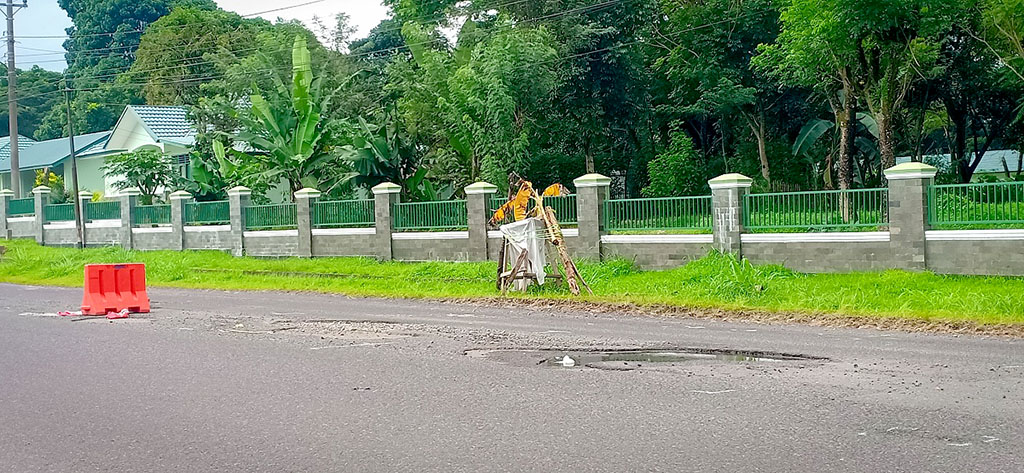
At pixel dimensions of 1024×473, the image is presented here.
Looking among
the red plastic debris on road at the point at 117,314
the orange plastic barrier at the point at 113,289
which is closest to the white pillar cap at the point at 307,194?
the orange plastic barrier at the point at 113,289

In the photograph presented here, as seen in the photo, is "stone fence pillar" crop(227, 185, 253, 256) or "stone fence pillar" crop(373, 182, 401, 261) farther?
"stone fence pillar" crop(227, 185, 253, 256)

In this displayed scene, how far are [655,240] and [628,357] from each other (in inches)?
364

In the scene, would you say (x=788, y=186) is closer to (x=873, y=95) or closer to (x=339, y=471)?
(x=873, y=95)

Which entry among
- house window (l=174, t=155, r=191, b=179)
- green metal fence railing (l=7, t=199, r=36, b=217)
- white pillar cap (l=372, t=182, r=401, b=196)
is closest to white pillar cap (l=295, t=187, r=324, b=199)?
white pillar cap (l=372, t=182, r=401, b=196)

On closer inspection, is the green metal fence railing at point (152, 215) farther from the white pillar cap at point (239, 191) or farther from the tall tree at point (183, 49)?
the tall tree at point (183, 49)

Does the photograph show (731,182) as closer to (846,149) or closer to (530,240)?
(530,240)

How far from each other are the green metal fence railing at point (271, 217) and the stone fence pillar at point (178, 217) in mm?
3014

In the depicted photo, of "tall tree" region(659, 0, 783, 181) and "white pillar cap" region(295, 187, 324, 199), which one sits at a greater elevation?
"tall tree" region(659, 0, 783, 181)

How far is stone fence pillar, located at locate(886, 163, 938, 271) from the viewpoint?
1652cm

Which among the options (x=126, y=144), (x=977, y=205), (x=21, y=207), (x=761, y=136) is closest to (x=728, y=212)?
(x=977, y=205)

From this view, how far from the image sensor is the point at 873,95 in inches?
977

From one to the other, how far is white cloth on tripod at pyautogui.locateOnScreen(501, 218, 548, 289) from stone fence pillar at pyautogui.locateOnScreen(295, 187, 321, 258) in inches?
400

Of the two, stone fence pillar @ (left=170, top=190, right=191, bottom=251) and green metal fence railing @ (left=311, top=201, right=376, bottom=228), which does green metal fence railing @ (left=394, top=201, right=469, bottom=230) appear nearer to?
green metal fence railing @ (left=311, top=201, right=376, bottom=228)

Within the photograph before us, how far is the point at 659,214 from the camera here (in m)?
19.7
